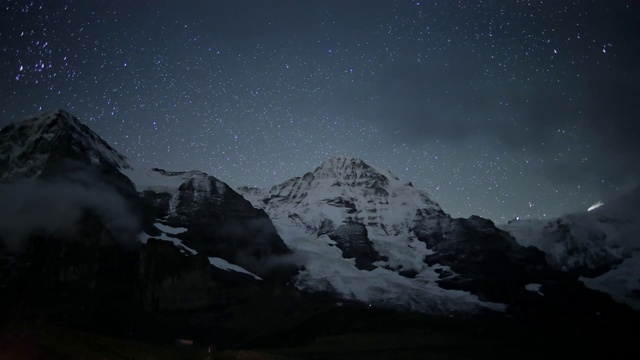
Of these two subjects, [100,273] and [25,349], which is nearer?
[25,349]

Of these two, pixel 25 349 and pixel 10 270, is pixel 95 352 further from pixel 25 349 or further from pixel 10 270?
pixel 10 270

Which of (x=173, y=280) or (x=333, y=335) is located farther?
(x=173, y=280)

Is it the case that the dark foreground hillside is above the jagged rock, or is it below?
below

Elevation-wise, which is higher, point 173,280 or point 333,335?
point 173,280

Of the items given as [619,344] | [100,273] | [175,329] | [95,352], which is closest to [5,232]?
[100,273]

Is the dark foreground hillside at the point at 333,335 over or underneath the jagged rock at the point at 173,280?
underneath

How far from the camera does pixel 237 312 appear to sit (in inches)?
6875

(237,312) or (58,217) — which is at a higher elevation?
(58,217)

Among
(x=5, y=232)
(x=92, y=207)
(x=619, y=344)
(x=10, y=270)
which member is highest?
(x=92, y=207)

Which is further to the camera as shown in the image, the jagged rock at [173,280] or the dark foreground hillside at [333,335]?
the jagged rock at [173,280]

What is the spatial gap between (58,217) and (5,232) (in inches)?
579

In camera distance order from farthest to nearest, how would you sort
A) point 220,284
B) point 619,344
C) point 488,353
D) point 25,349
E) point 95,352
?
point 220,284 < point 619,344 < point 488,353 < point 95,352 < point 25,349

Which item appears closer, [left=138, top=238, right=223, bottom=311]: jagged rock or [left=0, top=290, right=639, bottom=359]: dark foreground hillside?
[left=0, top=290, right=639, bottom=359]: dark foreground hillside

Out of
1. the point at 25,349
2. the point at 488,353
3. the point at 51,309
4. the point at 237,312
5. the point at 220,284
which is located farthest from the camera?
the point at 220,284
